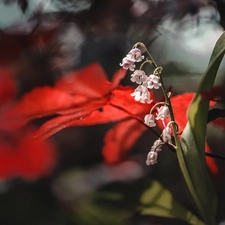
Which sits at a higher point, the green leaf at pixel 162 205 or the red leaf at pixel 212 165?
the red leaf at pixel 212 165

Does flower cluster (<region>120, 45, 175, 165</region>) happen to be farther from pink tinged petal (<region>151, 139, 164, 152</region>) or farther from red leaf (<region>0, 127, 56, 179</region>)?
red leaf (<region>0, 127, 56, 179</region>)

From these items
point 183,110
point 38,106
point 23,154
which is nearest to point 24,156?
point 23,154

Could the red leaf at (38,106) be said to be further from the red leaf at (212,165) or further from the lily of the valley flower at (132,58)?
the red leaf at (212,165)

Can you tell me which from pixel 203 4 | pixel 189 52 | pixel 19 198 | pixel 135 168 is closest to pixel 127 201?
pixel 135 168

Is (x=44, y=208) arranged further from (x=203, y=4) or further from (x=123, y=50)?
(x=203, y=4)

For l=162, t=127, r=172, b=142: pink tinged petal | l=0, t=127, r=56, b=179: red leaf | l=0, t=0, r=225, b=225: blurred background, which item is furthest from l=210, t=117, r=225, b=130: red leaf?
l=0, t=127, r=56, b=179: red leaf

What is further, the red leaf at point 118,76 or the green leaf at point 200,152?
the red leaf at point 118,76

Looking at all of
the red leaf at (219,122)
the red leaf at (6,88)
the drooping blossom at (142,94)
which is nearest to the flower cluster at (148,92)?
the drooping blossom at (142,94)
